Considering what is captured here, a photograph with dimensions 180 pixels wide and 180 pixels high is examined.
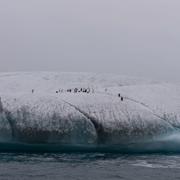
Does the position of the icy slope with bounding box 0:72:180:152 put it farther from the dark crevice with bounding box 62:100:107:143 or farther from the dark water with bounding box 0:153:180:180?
the dark water with bounding box 0:153:180:180

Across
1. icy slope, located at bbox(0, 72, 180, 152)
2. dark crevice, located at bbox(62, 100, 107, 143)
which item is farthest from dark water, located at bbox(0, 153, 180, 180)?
icy slope, located at bbox(0, 72, 180, 152)

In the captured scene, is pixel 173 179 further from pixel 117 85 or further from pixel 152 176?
pixel 117 85

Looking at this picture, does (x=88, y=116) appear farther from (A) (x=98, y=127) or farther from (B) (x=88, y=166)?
(B) (x=88, y=166)

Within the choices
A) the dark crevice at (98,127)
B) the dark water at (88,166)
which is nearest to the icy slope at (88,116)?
the dark crevice at (98,127)

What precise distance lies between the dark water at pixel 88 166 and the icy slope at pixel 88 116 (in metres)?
0.83

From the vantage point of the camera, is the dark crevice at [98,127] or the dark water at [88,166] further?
the dark crevice at [98,127]

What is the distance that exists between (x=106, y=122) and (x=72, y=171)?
16.8ft

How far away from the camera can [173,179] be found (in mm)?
18219

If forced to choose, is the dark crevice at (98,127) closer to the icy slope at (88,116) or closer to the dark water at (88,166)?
the icy slope at (88,116)

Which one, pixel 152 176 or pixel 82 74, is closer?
pixel 152 176

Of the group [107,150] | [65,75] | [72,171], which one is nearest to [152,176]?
[72,171]

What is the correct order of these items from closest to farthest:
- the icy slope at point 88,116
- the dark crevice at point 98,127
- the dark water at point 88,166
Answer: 1. the dark water at point 88,166
2. the icy slope at point 88,116
3. the dark crevice at point 98,127

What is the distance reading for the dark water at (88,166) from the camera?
18.3 m

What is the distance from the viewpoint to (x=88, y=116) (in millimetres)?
23844
